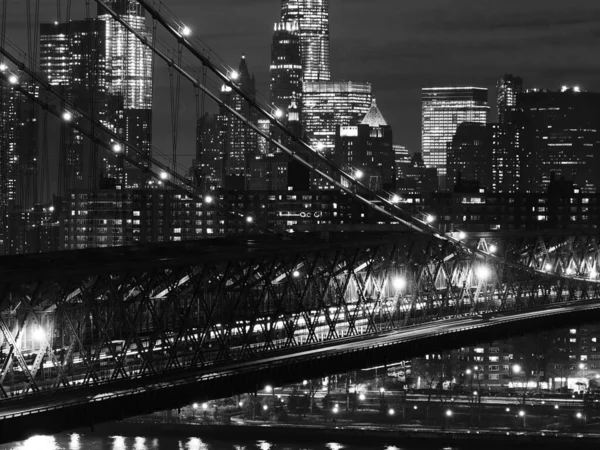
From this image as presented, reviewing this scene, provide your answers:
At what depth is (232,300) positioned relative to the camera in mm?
55062

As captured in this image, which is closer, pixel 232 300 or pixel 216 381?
pixel 216 381

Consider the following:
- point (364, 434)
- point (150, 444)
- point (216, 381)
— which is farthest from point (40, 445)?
point (216, 381)

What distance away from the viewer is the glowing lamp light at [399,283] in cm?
6856

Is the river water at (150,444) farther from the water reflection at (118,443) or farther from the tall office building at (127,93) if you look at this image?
the tall office building at (127,93)

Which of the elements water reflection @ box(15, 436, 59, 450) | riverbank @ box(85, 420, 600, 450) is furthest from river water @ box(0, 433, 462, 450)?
riverbank @ box(85, 420, 600, 450)

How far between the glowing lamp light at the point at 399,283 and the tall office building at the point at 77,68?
19.3 metres

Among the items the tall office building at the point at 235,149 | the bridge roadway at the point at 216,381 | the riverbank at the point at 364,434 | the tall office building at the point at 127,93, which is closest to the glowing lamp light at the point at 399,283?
the bridge roadway at the point at 216,381

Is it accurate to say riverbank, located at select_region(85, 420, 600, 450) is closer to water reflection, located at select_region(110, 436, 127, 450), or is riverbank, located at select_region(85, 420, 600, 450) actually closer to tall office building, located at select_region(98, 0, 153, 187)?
water reflection, located at select_region(110, 436, 127, 450)

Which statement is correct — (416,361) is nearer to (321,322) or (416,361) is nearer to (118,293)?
(321,322)

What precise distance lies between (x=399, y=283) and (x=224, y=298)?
16.8 m

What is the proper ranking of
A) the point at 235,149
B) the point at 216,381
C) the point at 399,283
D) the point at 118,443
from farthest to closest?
the point at 235,149 < the point at 118,443 < the point at 399,283 < the point at 216,381

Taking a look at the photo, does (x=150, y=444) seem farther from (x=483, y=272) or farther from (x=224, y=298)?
(x=224, y=298)

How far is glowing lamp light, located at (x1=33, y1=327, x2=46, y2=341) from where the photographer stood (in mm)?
43750

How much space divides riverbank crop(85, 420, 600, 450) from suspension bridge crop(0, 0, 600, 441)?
6575 millimetres
